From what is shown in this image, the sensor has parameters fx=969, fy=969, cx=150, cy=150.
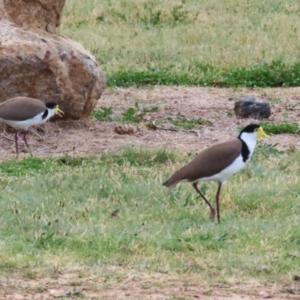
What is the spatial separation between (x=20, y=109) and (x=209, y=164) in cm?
318

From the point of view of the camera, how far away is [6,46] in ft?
35.2

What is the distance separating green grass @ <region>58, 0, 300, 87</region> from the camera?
1488 centimetres

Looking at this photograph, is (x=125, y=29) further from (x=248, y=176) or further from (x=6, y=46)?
(x=248, y=176)

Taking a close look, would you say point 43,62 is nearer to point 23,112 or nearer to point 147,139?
point 23,112

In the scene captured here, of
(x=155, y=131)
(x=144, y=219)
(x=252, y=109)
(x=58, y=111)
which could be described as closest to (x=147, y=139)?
(x=155, y=131)

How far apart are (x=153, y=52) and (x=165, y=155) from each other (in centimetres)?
657

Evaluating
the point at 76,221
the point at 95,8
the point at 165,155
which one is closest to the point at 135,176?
the point at 165,155

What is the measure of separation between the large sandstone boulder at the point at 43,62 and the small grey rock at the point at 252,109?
1910mm

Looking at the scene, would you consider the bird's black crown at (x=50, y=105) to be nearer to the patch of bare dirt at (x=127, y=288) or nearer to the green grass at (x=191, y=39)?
the green grass at (x=191, y=39)

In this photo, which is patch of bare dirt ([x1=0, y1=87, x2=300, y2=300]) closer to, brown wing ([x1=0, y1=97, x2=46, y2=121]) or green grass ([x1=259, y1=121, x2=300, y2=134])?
green grass ([x1=259, y1=121, x2=300, y2=134])

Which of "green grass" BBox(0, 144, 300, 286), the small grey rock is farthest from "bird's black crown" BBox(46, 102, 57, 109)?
the small grey rock

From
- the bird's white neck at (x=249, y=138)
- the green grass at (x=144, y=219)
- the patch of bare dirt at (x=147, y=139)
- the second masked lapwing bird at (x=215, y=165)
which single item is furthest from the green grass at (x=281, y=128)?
the second masked lapwing bird at (x=215, y=165)

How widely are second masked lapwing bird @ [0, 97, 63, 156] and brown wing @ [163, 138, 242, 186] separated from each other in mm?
2934

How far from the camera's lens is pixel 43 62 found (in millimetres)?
10812
